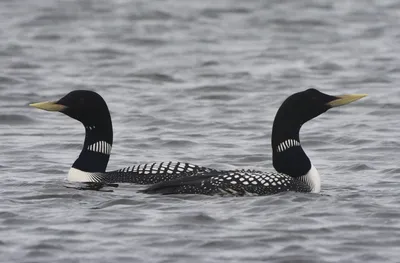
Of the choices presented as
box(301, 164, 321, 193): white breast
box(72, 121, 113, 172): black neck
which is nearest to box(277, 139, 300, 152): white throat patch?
box(301, 164, 321, 193): white breast

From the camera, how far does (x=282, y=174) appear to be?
28.3 feet

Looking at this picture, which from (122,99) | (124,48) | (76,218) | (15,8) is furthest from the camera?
(15,8)

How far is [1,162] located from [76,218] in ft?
8.48

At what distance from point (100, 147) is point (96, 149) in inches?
1.5

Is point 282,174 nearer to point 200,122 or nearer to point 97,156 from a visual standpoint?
point 97,156

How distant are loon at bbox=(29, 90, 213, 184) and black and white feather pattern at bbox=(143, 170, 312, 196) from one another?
365 mm

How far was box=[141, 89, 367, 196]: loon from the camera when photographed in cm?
827

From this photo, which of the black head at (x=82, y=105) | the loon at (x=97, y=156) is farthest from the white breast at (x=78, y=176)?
the black head at (x=82, y=105)

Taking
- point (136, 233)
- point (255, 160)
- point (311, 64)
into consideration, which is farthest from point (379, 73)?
point (136, 233)

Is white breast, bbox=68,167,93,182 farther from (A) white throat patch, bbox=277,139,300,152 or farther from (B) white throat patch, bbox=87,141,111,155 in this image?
(A) white throat patch, bbox=277,139,300,152

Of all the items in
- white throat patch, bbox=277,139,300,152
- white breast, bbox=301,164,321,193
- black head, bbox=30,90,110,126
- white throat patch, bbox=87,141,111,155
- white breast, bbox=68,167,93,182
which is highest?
black head, bbox=30,90,110,126

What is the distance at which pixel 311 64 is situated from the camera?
1596 centimetres

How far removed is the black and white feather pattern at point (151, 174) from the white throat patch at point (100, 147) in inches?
11.8

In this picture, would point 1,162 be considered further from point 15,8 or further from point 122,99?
point 15,8
